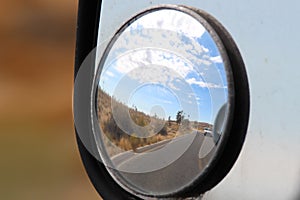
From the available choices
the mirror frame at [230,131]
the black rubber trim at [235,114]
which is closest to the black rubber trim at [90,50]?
the mirror frame at [230,131]

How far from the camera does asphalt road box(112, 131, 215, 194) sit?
2.77ft

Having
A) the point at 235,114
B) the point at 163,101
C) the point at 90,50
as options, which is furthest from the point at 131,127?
the point at 90,50

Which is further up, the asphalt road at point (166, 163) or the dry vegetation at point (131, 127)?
the dry vegetation at point (131, 127)

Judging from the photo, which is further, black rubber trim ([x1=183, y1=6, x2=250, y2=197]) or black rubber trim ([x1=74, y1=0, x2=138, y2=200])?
black rubber trim ([x1=74, y1=0, x2=138, y2=200])

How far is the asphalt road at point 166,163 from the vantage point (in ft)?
2.77

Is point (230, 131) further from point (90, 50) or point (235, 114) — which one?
point (90, 50)

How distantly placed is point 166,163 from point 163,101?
118mm

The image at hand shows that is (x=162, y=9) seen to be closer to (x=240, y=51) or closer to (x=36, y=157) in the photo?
(x=240, y=51)

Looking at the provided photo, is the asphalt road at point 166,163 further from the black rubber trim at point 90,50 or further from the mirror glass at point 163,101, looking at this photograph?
the black rubber trim at point 90,50

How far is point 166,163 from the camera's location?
90cm

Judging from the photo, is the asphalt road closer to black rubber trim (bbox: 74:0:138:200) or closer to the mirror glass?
the mirror glass

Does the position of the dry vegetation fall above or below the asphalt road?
above

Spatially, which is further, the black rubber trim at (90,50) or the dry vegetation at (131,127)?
the black rubber trim at (90,50)

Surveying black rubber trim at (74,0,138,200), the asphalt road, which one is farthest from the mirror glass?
black rubber trim at (74,0,138,200)
